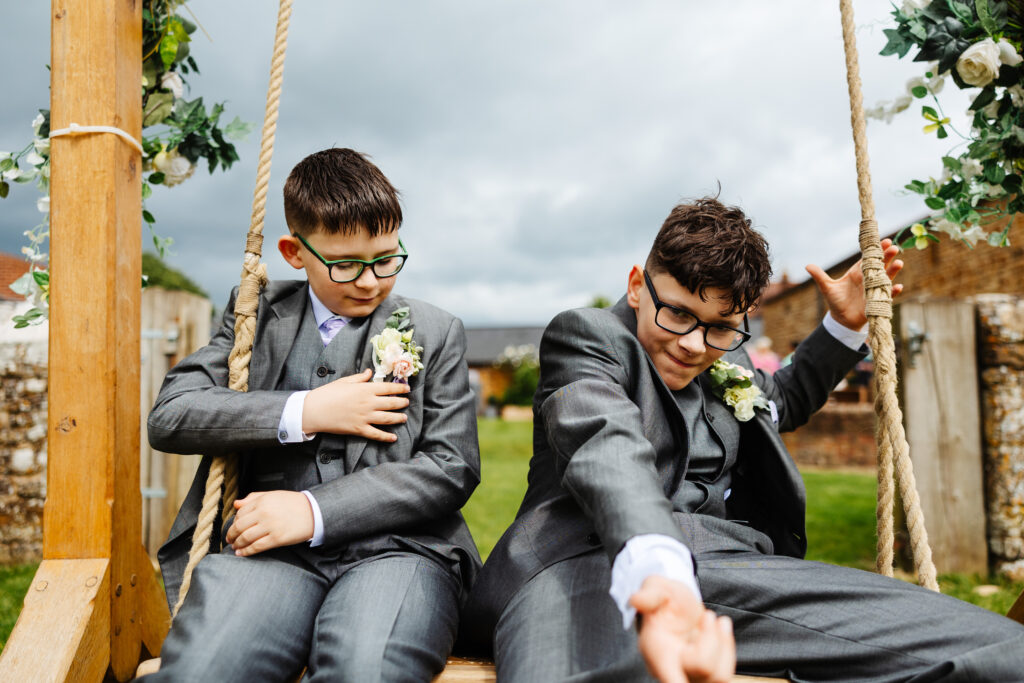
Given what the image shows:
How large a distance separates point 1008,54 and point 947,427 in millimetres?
3620

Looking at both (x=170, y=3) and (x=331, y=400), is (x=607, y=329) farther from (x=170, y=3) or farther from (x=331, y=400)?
(x=170, y=3)

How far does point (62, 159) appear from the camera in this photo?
2119mm

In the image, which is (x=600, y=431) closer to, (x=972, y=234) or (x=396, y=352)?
(x=396, y=352)

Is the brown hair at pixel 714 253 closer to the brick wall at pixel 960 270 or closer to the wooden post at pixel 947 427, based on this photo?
the wooden post at pixel 947 427

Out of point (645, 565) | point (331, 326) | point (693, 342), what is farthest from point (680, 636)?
point (331, 326)

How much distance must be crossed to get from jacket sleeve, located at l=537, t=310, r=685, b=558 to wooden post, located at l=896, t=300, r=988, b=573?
13.5ft

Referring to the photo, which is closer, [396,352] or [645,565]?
[645,565]

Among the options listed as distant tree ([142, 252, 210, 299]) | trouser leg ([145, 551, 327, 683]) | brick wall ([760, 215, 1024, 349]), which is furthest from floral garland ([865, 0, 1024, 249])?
distant tree ([142, 252, 210, 299])

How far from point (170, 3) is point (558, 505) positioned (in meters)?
2.20

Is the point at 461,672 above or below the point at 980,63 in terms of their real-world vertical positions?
below

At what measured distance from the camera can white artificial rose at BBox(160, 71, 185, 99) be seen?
2746mm

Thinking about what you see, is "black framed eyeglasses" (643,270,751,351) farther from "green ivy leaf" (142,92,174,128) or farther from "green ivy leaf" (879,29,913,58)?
"green ivy leaf" (142,92,174,128)

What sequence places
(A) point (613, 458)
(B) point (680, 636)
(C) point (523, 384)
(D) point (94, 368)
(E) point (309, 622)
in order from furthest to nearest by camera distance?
1. (C) point (523, 384)
2. (D) point (94, 368)
3. (E) point (309, 622)
4. (A) point (613, 458)
5. (B) point (680, 636)

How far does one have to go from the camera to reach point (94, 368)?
2.06 m
